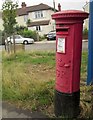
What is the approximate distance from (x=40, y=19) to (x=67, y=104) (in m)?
42.4

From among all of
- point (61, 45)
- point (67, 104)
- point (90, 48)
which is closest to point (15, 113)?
point (67, 104)

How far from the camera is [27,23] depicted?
45.1 meters

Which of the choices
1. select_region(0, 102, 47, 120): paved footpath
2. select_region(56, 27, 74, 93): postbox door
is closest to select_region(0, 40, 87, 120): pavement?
select_region(0, 102, 47, 120): paved footpath

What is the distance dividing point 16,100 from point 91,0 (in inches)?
98.1

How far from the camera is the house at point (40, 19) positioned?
140 feet

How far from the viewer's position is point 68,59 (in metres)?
3.69

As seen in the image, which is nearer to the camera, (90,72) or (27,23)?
(90,72)

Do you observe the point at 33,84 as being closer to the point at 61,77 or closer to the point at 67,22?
the point at 61,77

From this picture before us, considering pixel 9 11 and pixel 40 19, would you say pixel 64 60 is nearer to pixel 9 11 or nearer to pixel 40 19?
pixel 9 11

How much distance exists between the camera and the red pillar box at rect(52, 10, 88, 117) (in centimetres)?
357

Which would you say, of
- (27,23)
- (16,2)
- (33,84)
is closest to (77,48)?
(33,84)

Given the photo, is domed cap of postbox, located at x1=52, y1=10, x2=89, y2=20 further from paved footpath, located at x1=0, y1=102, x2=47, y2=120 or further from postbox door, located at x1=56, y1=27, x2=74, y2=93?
paved footpath, located at x1=0, y1=102, x2=47, y2=120

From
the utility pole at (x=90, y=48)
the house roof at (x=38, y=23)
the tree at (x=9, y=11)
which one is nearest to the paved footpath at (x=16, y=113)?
the utility pole at (x=90, y=48)

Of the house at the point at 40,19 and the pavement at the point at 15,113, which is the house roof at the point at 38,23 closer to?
the house at the point at 40,19
